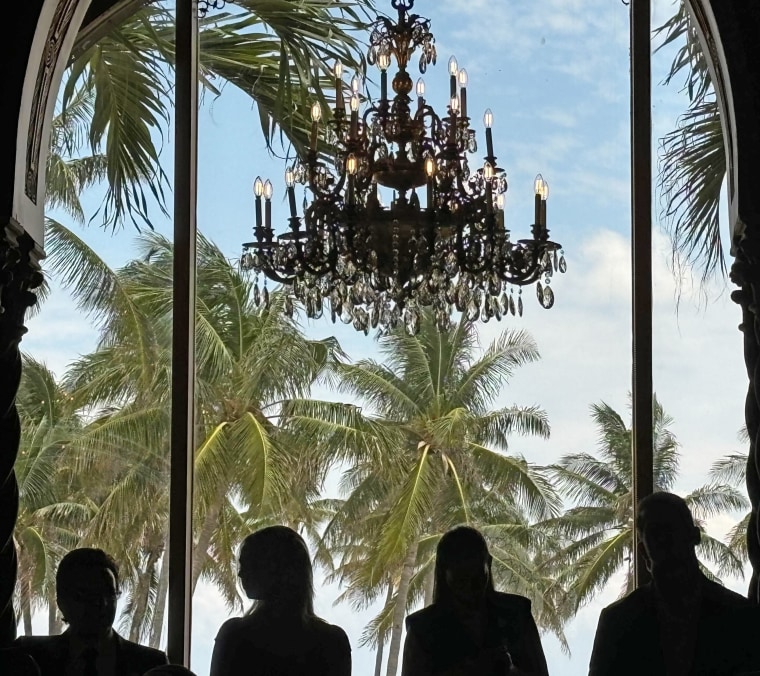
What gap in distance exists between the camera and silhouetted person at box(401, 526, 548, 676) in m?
2.88

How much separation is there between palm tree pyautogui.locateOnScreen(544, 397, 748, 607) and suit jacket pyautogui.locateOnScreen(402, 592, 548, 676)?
2.10 meters

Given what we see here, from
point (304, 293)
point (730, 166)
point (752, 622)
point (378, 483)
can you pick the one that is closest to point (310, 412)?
point (378, 483)

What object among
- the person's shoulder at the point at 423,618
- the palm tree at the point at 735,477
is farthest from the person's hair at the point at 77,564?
the palm tree at the point at 735,477

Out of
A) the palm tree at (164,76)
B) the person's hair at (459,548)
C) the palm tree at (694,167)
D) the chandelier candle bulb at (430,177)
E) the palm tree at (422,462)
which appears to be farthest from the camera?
the palm tree at (422,462)

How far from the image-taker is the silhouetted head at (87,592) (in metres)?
2.96

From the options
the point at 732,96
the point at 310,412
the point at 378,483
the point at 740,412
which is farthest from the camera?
the point at 378,483

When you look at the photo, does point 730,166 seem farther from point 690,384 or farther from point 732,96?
point 690,384

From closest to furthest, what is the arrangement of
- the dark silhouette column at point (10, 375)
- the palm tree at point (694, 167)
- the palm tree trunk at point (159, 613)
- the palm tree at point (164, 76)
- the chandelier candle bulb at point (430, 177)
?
the dark silhouette column at point (10, 375) → the chandelier candle bulb at point (430, 177) → the palm tree trunk at point (159, 613) → the palm tree at point (694, 167) → the palm tree at point (164, 76)

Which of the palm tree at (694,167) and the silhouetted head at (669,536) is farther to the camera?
the palm tree at (694,167)

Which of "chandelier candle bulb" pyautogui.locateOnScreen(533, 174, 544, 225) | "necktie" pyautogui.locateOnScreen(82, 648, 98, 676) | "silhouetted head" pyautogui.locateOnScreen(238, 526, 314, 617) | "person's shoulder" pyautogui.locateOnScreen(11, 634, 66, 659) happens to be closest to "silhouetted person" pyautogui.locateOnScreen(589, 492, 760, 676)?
"silhouetted head" pyautogui.locateOnScreen(238, 526, 314, 617)

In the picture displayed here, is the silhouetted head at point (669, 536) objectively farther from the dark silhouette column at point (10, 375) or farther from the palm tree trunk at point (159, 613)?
the palm tree trunk at point (159, 613)

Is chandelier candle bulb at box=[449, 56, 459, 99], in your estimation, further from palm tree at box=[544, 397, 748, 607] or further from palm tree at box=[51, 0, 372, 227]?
palm tree at box=[544, 397, 748, 607]

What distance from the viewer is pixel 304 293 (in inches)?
188

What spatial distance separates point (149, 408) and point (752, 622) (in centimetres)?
315
